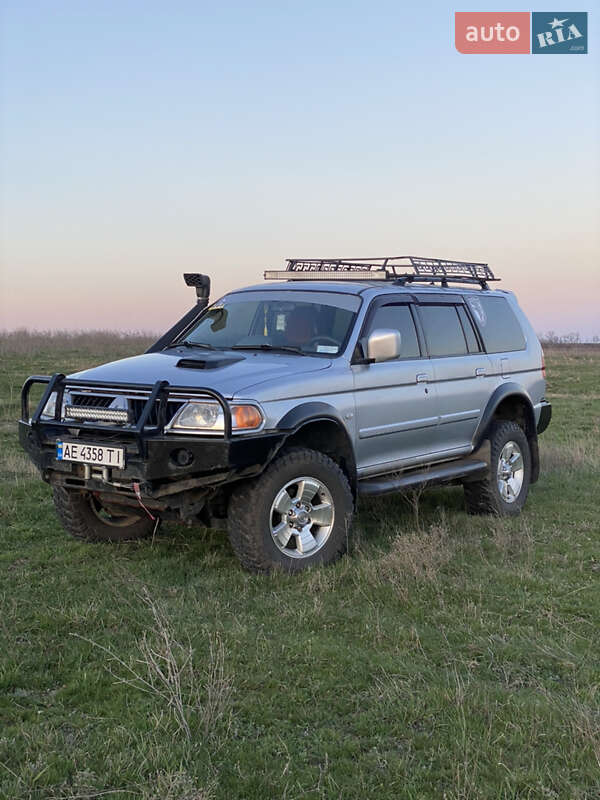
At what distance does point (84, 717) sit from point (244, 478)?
2.09 m

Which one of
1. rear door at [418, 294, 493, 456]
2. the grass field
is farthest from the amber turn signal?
rear door at [418, 294, 493, 456]

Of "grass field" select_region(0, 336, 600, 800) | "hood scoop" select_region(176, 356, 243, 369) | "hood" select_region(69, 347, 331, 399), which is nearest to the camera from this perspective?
"grass field" select_region(0, 336, 600, 800)

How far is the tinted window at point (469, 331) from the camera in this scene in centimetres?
782

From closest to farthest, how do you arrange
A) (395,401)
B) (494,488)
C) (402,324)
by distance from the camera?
(395,401) < (402,324) < (494,488)

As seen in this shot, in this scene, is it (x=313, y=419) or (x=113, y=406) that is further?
(x=313, y=419)

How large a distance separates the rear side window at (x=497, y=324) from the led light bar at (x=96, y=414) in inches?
152

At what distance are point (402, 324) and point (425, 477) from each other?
1.31 metres

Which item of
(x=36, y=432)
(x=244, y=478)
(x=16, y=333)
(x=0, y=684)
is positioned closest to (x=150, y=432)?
(x=244, y=478)

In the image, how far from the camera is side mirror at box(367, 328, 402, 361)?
6.21m

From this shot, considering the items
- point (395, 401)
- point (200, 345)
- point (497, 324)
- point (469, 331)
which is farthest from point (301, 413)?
point (497, 324)

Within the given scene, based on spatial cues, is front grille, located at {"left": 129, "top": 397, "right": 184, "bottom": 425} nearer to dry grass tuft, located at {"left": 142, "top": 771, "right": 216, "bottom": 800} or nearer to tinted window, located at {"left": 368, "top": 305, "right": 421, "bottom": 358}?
tinted window, located at {"left": 368, "top": 305, "right": 421, "bottom": 358}

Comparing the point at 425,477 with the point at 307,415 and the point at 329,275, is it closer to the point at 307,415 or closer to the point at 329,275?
the point at 307,415

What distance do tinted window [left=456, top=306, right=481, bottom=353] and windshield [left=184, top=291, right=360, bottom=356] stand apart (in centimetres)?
150

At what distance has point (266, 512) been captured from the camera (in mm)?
5516
